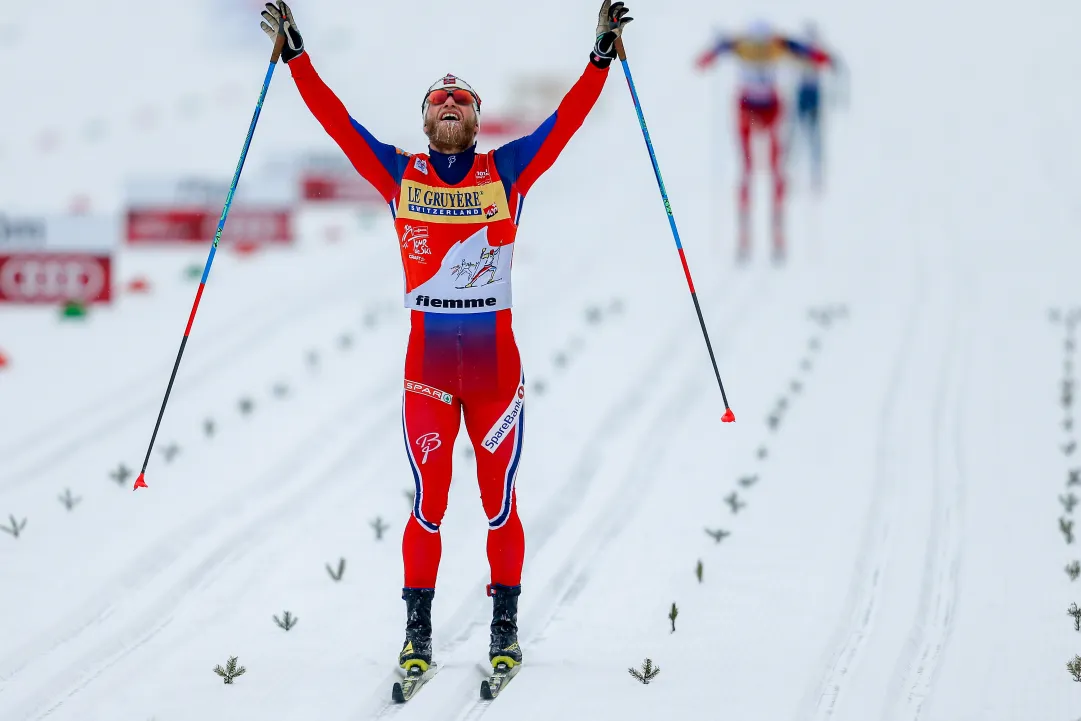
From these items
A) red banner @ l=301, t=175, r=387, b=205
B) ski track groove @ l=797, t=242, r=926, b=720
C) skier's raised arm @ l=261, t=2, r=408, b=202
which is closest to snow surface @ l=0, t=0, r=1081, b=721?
ski track groove @ l=797, t=242, r=926, b=720

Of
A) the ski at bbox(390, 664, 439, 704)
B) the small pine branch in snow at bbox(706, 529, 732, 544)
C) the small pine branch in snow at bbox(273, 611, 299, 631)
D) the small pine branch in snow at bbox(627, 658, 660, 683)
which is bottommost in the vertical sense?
the ski at bbox(390, 664, 439, 704)

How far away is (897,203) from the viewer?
18.3 meters

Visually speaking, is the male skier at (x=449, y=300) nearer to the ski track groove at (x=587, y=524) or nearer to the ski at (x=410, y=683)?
the ski at (x=410, y=683)

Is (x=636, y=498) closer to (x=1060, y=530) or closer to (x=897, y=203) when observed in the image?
(x=1060, y=530)

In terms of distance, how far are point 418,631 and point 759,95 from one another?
10.6 m

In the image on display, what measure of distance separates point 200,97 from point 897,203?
16.9 m

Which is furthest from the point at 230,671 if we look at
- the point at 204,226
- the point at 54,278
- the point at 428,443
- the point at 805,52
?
the point at 805,52

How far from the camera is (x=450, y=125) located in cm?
538

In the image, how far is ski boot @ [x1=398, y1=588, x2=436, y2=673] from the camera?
17.6ft

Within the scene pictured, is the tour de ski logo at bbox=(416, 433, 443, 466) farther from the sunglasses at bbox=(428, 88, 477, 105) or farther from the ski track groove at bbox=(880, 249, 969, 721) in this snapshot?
the ski track groove at bbox=(880, 249, 969, 721)

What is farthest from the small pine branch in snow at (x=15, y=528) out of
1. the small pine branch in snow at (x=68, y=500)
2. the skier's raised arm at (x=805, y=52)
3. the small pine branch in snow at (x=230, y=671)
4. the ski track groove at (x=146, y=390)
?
the skier's raised arm at (x=805, y=52)

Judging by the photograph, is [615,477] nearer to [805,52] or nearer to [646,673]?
[646,673]

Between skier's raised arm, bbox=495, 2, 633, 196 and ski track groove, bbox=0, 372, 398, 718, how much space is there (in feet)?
7.49

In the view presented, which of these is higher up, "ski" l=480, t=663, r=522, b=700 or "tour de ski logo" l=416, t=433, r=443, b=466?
"tour de ski logo" l=416, t=433, r=443, b=466
